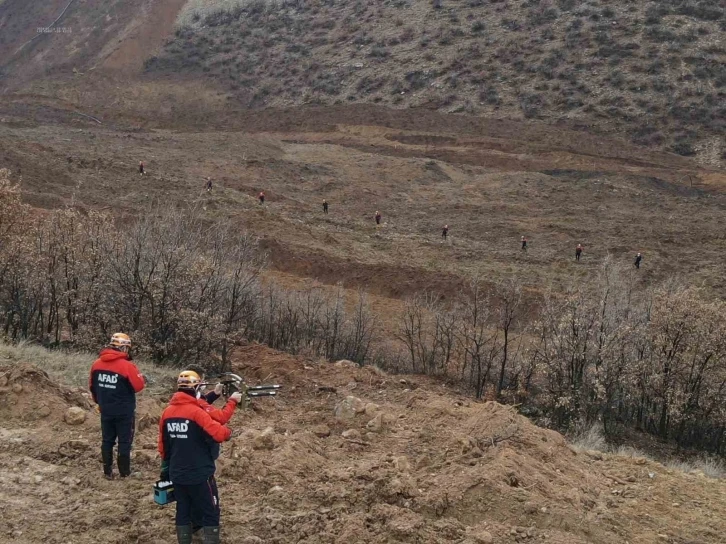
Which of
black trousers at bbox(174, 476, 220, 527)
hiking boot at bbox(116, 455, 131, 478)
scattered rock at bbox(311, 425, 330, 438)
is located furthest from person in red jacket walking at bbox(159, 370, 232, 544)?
scattered rock at bbox(311, 425, 330, 438)

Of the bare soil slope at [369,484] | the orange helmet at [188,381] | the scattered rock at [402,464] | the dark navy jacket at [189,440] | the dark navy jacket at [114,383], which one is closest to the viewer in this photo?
the dark navy jacket at [189,440]

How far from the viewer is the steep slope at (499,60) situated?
48.7 meters

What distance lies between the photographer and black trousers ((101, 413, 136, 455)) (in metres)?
7.45

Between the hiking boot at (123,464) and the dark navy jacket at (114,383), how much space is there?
480mm

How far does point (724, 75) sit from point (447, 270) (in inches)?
1273

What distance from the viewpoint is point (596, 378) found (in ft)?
57.0

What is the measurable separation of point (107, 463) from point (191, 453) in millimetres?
1902

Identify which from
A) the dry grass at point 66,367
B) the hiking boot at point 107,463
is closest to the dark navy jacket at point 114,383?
the hiking boot at point 107,463

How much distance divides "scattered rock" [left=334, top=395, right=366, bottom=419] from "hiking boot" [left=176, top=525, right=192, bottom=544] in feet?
11.5

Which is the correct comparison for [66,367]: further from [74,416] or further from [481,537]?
[481,537]

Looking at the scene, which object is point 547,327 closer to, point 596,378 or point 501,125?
point 596,378

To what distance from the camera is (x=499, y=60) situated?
54188 millimetres

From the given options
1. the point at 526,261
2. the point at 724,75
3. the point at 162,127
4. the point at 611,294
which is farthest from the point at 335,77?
the point at 611,294

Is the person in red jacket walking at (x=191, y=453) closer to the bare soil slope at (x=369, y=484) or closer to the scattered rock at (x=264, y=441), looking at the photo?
the bare soil slope at (x=369, y=484)
